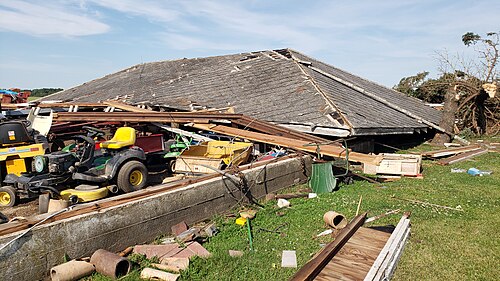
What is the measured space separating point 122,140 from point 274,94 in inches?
290

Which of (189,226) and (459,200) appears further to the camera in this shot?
(459,200)

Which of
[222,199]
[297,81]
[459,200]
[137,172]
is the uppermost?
[297,81]

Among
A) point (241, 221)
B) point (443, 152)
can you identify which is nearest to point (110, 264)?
point (241, 221)

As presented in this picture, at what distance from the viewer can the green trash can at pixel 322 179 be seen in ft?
25.1

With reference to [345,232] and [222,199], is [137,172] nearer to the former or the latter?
[222,199]

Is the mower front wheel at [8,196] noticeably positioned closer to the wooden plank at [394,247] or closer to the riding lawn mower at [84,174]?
the riding lawn mower at [84,174]

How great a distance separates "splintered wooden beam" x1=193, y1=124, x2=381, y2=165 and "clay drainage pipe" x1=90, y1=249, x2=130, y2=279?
17.1 ft

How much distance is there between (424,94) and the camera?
81.8ft

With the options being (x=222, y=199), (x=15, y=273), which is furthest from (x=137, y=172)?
(x=15, y=273)

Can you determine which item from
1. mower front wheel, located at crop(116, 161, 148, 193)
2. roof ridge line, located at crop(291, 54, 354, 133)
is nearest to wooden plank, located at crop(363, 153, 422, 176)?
roof ridge line, located at crop(291, 54, 354, 133)

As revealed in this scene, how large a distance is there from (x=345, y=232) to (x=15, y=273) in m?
3.94

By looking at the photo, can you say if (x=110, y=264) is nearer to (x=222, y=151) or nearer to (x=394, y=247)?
(x=394, y=247)

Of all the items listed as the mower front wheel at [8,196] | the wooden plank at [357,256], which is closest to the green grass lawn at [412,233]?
the wooden plank at [357,256]

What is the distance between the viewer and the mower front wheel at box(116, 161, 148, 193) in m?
6.54
